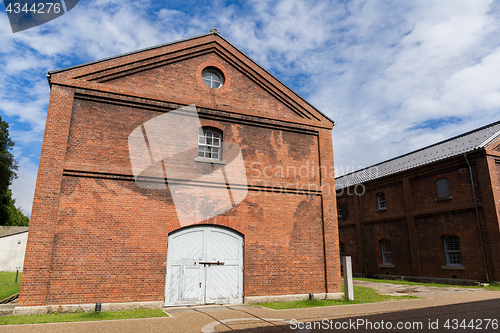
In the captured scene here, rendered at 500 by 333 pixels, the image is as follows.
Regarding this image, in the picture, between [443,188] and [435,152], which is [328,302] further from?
[435,152]

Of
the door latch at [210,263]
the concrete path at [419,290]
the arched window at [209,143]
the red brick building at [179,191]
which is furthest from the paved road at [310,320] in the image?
the arched window at [209,143]

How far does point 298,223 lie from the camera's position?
12.2m

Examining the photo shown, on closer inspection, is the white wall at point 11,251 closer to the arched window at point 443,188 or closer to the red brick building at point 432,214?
the red brick building at point 432,214

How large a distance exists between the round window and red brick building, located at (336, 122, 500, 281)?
46.5 ft

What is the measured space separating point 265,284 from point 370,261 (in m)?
14.5

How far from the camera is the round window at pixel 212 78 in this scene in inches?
497

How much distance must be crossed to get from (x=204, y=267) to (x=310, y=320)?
410 centimetres

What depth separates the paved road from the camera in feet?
23.0

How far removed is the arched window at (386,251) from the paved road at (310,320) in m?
11.7

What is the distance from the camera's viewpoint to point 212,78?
12.8 meters

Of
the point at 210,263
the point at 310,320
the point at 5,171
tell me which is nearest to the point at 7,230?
the point at 5,171

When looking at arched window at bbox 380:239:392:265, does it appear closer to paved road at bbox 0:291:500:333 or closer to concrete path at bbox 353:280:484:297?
concrete path at bbox 353:280:484:297

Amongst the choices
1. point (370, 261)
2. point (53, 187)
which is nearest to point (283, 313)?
point (53, 187)

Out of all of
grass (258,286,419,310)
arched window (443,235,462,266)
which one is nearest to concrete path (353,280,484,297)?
grass (258,286,419,310)
